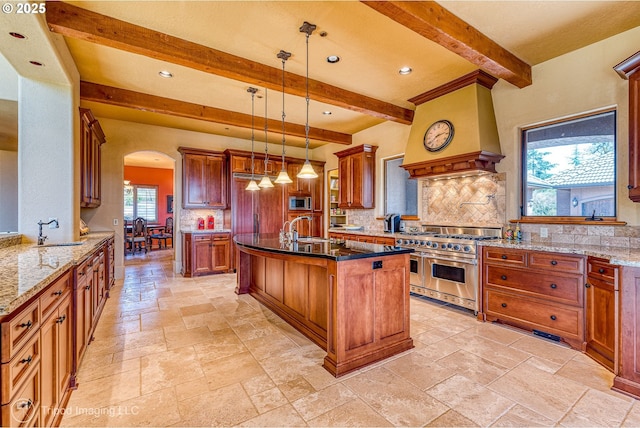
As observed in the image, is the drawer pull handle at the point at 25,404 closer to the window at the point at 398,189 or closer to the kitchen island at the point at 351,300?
the kitchen island at the point at 351,300

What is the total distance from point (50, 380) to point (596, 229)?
460 cm

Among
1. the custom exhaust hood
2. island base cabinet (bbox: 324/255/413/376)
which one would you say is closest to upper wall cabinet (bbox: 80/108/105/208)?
island base cabinet (bbox: 324/255/413/376)

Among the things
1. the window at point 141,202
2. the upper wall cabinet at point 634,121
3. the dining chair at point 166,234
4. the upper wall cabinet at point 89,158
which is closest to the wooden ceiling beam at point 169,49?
the upper wall cabinet at point 89,158

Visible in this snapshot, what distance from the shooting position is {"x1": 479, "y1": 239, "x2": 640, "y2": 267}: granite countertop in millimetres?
2084

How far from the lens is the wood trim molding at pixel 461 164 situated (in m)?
3.68

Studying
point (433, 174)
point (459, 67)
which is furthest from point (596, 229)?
point (459, 67)

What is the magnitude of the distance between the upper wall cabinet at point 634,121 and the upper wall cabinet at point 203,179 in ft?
19.7

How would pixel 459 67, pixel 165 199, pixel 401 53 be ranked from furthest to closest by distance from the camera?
pixel 165 199
pixel 459 67
pixel 401 53

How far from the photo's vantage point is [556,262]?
2.79 m

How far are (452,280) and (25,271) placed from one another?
3.97 meters

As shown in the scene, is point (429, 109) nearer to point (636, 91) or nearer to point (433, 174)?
point (433, 174)

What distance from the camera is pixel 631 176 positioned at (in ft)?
8.09

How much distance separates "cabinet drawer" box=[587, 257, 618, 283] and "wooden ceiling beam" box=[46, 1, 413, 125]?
3.29 metres

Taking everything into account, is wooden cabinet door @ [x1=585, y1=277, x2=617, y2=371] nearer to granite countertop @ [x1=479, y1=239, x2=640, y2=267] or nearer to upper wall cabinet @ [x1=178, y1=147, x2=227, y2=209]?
granite countertop @ [x1=479, y1=239, x2=640, y2=267]
